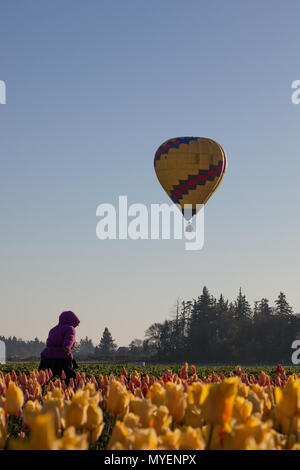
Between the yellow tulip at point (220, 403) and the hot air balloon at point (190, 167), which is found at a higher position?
the hot air balloon at point (190, 167)

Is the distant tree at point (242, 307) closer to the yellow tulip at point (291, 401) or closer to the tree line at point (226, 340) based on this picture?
the tree line at point (226, 340)

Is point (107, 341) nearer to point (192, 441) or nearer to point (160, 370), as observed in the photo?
point (160, 370)

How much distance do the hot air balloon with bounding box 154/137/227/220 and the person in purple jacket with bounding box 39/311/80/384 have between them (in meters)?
30.3

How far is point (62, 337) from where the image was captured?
14141 mm

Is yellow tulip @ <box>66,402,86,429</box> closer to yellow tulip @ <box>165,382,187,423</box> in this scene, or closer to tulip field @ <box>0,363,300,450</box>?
tulip field @ <box>0,363,300,450</box>

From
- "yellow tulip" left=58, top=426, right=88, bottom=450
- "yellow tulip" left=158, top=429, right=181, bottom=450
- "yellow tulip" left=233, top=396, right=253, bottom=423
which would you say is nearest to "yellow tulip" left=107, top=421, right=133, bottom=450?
"yellow tulip" left=158, top=429, right=181, bottom=450

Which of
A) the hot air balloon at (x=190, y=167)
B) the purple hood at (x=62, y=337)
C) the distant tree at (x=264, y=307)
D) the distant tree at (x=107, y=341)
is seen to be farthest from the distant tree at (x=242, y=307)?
the purple hood at (x=62, y=337)

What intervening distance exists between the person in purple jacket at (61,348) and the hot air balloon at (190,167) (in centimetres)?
3030

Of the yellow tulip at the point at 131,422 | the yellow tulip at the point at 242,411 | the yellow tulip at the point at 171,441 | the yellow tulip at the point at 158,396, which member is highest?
the yellow tulip at the point at 158,396

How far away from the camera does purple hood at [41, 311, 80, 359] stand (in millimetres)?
13844

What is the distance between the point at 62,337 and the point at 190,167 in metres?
30.6

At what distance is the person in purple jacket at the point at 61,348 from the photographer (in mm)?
13727

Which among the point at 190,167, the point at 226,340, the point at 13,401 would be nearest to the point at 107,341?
the point at 226,340
